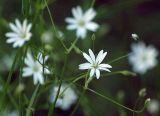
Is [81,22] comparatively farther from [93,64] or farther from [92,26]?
[93,64]

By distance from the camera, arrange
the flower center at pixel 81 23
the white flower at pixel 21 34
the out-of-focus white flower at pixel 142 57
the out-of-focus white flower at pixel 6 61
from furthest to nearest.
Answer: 1. the out-of-focus white flower at pixel 142 57
2. the out-of-focus white flower at pixel 6 61
3. the flower center at pixel 81 23
4. the white flower at pixel 21 34

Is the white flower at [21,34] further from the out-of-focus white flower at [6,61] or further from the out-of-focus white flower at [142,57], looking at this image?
the out-of-focus white flower at [142,57]

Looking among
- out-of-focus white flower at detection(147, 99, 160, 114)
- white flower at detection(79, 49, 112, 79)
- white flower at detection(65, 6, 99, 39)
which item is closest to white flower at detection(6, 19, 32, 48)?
white flower at detection(79, 49, 112, 79)

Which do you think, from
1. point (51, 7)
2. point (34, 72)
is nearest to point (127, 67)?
point (51, 7)

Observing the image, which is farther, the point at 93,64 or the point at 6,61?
the point at 6,61

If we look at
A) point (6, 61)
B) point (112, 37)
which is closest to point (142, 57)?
point (112, 37)

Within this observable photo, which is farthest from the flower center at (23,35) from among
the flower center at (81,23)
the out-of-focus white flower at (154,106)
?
the out-of-focus white flower at (154,106)

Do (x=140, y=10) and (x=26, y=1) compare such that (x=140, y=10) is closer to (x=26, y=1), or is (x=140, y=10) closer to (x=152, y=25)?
(x=152, y=25)

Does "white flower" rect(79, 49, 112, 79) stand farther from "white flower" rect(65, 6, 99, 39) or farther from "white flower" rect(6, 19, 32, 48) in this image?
"white flower" rect(65, 6, 99, 39)
